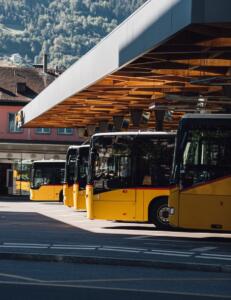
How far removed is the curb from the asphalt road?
34 cm

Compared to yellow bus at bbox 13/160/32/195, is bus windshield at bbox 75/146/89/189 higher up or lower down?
higher up

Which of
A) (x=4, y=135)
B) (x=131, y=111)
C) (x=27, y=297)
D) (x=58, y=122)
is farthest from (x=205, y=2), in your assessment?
(x=4, y=135)

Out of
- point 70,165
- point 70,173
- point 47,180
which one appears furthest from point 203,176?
point 47,180

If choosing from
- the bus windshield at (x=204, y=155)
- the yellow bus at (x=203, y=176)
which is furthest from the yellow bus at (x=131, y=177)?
the bus windshield at (x=204, y=155)

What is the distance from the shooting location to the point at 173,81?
100ft

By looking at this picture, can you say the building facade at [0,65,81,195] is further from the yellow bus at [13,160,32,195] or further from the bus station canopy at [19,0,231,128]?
the bus station canopy at [19,0,231,128]

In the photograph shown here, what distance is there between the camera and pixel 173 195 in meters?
23.1

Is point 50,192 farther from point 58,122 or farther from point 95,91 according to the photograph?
point 95,91

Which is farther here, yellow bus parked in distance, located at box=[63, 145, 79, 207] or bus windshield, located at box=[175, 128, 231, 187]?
yellow bus parked in distance, located at box=[63, 145, 79, 207]

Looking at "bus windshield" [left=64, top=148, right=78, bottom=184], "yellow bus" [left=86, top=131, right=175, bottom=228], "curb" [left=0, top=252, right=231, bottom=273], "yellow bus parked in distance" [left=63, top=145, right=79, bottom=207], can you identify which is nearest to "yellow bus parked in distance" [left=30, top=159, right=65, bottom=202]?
"yellow bus parked in distance" [left=63, top=145, right=79, bottom=207]

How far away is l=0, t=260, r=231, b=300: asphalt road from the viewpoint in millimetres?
12297

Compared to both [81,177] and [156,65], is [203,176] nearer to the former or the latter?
[156,65]

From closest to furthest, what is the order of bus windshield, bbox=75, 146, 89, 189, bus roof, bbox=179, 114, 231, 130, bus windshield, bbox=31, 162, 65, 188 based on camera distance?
bus roof, bbox=179, 114, 231, 130 → bus windshield, bbox=75, 146, 89, 189 → bus windshield, bbox=31, 162, 65, 188

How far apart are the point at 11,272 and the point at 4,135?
67.7 metres
